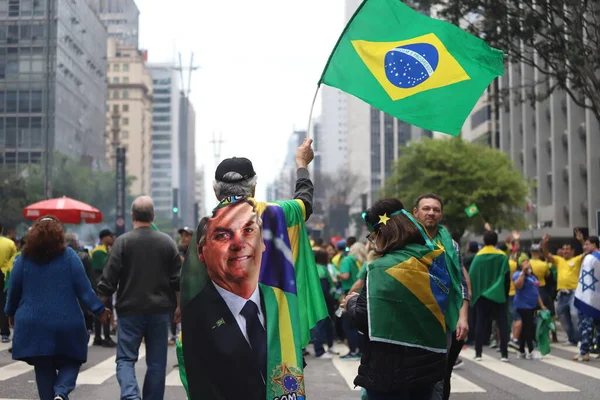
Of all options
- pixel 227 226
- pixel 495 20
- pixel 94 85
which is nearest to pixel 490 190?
pixel 495 20

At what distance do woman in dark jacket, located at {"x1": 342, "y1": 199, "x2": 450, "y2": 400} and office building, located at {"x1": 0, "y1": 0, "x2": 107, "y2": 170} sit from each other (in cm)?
4771

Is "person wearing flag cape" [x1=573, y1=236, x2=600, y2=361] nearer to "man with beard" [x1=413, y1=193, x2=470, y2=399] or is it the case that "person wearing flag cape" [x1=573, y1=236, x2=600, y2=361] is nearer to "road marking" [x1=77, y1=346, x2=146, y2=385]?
"road marking" [x1=77, y1=346, x2=146, y2=385]

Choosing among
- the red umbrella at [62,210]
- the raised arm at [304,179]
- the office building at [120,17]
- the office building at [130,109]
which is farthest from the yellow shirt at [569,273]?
the office building at [130,109]

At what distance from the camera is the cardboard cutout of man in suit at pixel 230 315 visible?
448cm

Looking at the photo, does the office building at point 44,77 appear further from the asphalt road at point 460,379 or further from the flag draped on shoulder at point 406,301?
the flag draped on shoulder at point 406,301

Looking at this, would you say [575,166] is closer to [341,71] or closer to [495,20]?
[495,20]

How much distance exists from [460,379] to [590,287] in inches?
142

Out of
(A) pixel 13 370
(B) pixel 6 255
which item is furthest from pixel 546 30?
(A) pixel 13 370

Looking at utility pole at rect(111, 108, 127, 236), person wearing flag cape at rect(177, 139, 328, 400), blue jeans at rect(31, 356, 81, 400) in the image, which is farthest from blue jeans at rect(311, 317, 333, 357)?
utility pole at rect(111, 108, 127, 236)

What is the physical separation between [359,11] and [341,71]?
40 cm

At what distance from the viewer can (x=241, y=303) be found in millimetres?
4555

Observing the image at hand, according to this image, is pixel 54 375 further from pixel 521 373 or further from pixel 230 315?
pixel 521 373

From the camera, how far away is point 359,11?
630 centimetres

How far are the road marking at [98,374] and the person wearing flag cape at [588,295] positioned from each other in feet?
22.4
